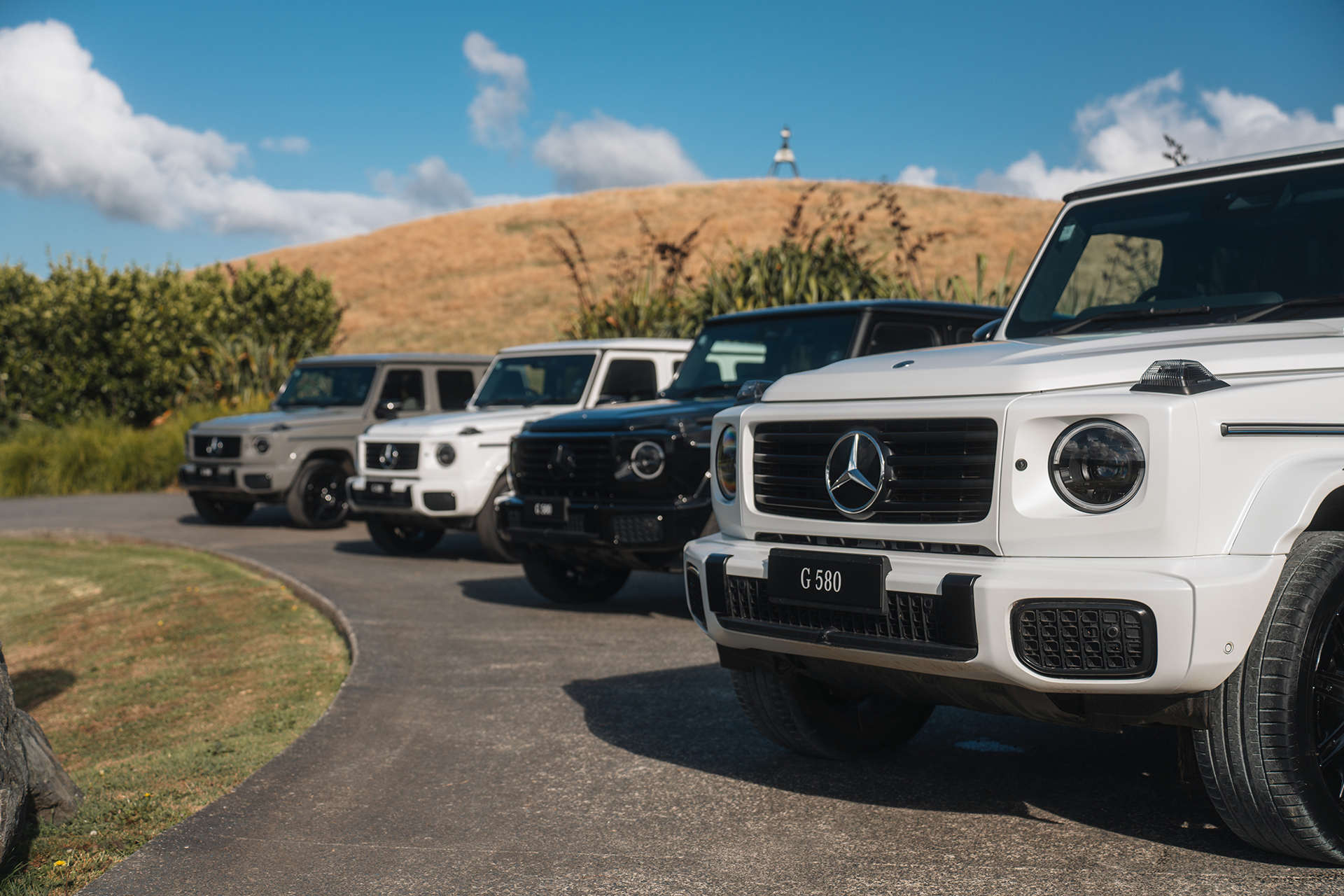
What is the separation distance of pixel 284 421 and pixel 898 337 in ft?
26.4

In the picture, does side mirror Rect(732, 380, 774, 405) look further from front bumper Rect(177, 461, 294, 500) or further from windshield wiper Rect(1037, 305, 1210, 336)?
front bumper Rect(177, 461, 294, 500)

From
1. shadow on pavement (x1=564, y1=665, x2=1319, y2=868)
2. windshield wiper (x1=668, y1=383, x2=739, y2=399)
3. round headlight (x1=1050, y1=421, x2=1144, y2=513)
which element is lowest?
shadow on pavement (x1=564, y1=665, x2=1319, y2=868)

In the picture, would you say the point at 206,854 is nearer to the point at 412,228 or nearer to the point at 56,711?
the point at 56,711

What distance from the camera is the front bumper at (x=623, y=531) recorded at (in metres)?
7.16

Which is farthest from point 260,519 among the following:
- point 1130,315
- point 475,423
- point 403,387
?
point 1130,315

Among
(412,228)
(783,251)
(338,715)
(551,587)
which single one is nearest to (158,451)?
(783,251)

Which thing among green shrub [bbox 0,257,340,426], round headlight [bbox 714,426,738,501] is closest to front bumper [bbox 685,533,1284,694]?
A: round headlight [bbox 714,426,738,501]

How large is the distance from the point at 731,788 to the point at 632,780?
14.6 inches

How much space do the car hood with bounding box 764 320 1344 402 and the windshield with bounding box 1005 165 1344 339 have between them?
1.03 feet

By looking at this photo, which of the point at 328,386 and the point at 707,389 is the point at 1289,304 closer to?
the point at 707,389

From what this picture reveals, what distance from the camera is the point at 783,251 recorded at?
1542 centimetres

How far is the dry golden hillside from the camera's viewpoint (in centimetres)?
5131

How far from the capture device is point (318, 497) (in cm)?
1377

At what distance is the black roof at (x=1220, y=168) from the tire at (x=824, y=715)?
2179 millimetres
